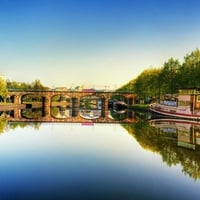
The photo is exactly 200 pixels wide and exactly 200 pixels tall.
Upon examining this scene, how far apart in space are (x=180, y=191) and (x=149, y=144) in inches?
484

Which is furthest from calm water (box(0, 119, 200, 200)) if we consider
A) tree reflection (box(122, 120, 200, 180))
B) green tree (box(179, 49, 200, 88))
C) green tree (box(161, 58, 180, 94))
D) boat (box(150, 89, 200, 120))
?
green tree (box(161, 58, 180, 94))

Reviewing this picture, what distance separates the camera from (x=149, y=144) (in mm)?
25250

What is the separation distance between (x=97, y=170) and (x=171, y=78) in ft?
171

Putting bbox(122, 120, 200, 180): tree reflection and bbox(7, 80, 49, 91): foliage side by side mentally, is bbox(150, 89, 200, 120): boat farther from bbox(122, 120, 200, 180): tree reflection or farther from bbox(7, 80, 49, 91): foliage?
bbox(7, 80, 49, 91): foliage

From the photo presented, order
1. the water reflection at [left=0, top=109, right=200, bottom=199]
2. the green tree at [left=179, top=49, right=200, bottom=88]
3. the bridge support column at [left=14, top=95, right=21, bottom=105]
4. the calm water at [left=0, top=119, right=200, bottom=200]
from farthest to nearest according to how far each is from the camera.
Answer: the bridge support column at [left=14, top=95, right=21, bottom=105]
the green tree at [left=179, top=49, right=200, bottom=88]
the water reflection at [left=0, top=109, right=200, bottom=199]
the calm water at [left=0, top=119, right=200, bottom=200]

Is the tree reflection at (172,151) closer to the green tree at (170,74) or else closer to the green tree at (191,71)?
the green tree at (191,71)

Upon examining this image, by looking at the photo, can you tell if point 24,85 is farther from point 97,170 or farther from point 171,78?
point 97,170

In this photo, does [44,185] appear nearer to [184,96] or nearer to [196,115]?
[196,115]

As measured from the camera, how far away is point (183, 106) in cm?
5238

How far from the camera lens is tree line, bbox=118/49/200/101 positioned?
186 feet

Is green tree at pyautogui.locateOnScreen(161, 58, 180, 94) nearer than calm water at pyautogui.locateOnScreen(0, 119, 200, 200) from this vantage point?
No

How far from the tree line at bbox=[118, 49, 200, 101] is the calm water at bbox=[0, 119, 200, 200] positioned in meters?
33.2

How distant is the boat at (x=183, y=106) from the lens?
49.1 m

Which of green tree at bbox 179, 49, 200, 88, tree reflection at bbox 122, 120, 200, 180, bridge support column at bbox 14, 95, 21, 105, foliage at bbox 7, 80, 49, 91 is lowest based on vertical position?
tree reflection at bbox 122, 120, 200, 180
